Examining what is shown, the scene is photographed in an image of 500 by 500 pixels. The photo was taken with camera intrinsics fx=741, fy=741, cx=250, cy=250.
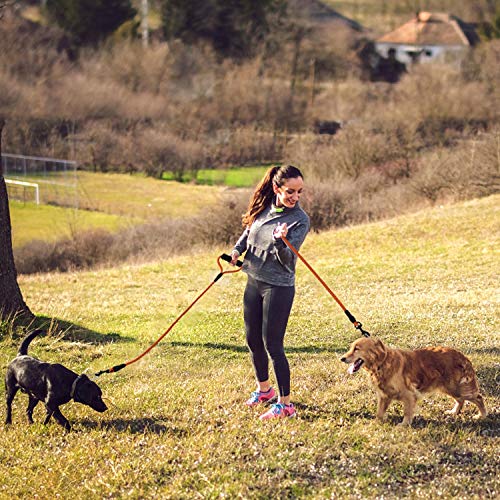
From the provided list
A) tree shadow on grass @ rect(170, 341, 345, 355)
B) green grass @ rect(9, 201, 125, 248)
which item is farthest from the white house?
tree shadow on grass @ rect(170, 341, 345, 355)

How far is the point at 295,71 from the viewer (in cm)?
8006

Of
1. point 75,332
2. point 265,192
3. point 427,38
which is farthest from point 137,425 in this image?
point 427,38

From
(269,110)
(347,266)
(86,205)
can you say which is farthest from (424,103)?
(347,266)

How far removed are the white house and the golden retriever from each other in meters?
76.5

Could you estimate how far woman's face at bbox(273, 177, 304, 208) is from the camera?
645 centimetres

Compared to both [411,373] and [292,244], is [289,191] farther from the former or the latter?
[411,373]

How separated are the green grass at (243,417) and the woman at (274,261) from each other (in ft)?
2.13

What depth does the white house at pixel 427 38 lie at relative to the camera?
8069 cm

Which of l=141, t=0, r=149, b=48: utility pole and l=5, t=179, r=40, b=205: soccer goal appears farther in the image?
l=141, t=0, r=149, b=48: utility pole

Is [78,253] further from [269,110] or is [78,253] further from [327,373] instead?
[269,110]

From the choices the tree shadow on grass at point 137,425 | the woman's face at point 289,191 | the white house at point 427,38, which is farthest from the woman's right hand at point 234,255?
the white house at point 427,38

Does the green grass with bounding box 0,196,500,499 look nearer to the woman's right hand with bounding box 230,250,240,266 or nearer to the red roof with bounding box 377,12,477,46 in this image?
the woman's right hand with bounding box 230,250,240,266

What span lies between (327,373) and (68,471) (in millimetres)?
3268

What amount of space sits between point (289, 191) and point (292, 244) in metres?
0.47
